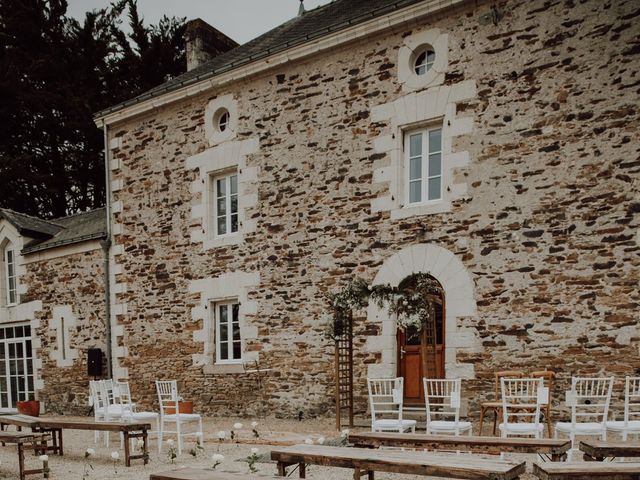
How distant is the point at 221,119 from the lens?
35.7 ft

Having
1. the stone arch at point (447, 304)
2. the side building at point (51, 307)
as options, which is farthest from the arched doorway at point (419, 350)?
the side building at point (51, 307)

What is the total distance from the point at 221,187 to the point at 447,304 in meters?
4.83

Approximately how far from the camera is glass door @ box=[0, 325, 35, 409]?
1356 cm

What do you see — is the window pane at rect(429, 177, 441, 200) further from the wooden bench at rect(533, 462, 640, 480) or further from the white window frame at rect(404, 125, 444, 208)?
the wooden bench at rect(533, 462, 640, 480)

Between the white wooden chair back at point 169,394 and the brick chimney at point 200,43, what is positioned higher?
the brick chimney at point 200,43

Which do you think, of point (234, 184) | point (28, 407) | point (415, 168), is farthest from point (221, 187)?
point (28, 407)

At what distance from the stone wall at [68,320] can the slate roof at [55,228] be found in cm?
31

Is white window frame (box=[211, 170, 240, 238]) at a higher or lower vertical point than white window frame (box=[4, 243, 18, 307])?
higher

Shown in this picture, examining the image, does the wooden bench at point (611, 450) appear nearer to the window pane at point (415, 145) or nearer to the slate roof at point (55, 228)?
the window pane at point (415, 145)

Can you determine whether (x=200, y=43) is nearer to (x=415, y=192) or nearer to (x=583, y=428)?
(x=415, y=192)

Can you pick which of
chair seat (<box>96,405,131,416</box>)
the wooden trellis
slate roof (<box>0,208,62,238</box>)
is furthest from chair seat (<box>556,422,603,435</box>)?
slate roof (<box>0,208,62,238</box>)

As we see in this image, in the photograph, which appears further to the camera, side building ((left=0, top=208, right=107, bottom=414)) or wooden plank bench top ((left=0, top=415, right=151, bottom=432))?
side building ((left=0, top=208, right=107, bottom=414))

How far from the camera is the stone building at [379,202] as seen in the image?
7.25 m

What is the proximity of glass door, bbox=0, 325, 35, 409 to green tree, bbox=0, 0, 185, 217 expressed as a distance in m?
6.52
